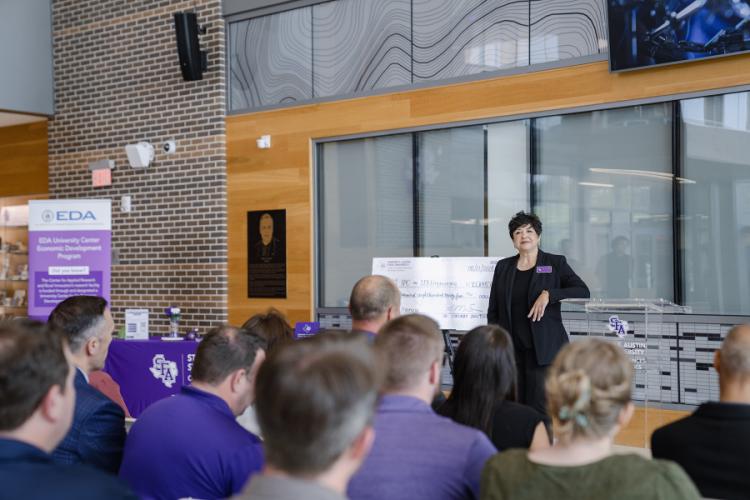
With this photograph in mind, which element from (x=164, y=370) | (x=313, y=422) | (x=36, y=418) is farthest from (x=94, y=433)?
(x=164, y=370)

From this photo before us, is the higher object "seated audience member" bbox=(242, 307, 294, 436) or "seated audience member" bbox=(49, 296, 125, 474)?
"seated audience member" bbox=(242, 307, 294, 436)

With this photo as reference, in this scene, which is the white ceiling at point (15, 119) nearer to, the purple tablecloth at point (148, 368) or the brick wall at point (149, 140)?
the brick wall at point (149, 140)

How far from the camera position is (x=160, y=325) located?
9344 mm

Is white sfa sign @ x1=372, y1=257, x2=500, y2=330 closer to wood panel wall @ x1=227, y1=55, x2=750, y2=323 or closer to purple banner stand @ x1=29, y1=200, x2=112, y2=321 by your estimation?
wood panel wall @ x1=227, y1=55, x2=750, y2=323

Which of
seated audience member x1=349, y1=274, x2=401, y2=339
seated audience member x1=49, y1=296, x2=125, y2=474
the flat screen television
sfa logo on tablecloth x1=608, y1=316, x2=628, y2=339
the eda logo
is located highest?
the flat screen television

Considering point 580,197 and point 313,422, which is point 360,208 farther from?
point 313,422

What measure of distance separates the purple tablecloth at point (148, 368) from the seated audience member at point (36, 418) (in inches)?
219

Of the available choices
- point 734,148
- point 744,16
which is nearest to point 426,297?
point 734,148

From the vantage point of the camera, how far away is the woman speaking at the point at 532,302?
18.0 ft

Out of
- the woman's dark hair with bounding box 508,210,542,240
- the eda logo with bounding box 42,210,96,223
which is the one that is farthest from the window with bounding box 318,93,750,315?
the eda logo with bounding box 42,210,96,223

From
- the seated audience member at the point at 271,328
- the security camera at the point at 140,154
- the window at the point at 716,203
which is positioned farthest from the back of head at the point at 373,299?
the security camera at the point at 140,154

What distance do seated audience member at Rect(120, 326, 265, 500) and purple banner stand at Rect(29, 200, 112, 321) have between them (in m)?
5.70

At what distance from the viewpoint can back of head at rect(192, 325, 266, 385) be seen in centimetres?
271

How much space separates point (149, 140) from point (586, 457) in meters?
8.34
